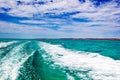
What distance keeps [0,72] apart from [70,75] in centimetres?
368

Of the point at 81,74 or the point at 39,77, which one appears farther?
the point at 81,74

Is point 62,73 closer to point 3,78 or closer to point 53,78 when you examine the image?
point 53,78

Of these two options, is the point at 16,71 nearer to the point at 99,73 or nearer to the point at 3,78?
the point at 3,78

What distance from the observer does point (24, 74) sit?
8055mm

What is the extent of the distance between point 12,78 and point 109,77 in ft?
16.0

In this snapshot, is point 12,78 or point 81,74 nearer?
point 12,78

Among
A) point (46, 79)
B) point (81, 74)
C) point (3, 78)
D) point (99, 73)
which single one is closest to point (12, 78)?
point (3, 78)

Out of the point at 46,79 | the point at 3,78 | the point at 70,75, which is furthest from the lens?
the point at 70,75

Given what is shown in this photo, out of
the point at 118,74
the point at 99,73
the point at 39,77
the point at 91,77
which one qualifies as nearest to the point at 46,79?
the point at 39,77

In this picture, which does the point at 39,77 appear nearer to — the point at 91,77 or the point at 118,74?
the point at 91,77

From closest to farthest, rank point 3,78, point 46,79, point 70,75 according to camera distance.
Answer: point 3,78 → point 46,79 → point 70,75

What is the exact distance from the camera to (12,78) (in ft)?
24.1

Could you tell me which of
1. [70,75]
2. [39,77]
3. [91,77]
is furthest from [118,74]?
[39,77]

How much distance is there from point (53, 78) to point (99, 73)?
2.69m
